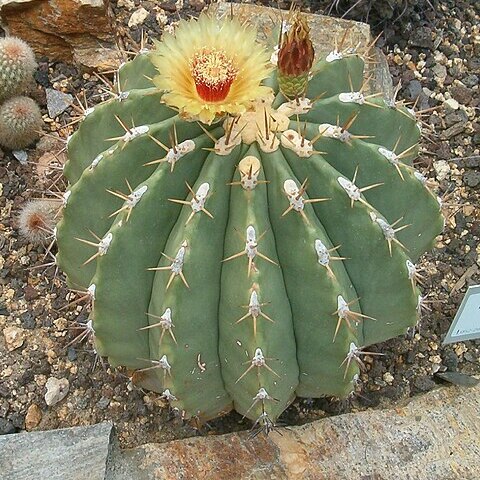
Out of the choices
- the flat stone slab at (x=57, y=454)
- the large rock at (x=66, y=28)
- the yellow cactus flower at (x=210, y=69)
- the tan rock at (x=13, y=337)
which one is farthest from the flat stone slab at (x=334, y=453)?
the large rock at (x=66, y=28)

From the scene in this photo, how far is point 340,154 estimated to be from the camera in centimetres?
150

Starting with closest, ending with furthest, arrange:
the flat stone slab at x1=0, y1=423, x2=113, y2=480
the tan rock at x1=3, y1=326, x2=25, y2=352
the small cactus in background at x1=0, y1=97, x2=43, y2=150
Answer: the flat stone slab at x1=0, y1=423, x2=113, y2=480 → the tan rock at x1=3, y1=326, x2=25, y2=352 → the small cactus in background at x1=0, y1=97, x2=43, y2=150

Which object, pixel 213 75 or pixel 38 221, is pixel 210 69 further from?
pixel 38 221

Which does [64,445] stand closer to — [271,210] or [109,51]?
[271,210]

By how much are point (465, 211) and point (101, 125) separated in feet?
4.49

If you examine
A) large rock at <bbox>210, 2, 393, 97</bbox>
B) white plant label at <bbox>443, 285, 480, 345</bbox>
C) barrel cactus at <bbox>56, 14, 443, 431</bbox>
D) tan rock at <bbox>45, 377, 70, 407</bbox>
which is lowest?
tan rock at <bbox>45, 377, 70, 407</bbox>

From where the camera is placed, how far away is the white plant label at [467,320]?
1887 millimetres

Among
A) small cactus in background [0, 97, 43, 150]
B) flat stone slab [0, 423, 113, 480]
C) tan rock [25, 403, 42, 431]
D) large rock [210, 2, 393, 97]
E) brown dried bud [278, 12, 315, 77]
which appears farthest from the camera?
large rock [210, 2, 393, 97]

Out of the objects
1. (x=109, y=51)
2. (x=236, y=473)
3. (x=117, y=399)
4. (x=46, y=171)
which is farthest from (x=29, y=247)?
(x=236, y=473)

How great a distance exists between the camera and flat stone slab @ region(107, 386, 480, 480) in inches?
71.9

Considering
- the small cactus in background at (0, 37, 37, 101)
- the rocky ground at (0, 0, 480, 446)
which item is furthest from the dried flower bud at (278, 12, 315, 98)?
the small cactus in background at (0, 37, 37, 101)

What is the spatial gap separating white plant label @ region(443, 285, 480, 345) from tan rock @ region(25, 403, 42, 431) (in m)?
1.13

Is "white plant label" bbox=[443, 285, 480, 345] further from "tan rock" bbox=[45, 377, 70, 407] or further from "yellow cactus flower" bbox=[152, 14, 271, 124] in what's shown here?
"tan rock" bbox=[45, 377, 70, 407]

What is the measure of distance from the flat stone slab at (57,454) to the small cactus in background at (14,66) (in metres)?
1.18
